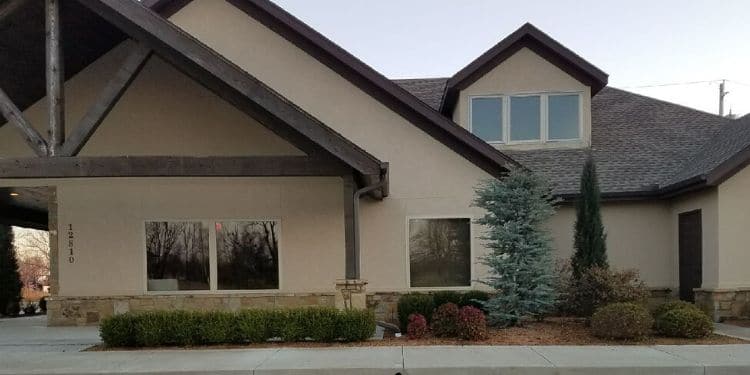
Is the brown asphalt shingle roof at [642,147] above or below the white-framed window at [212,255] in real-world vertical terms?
above

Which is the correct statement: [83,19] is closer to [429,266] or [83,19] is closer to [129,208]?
[129,208]

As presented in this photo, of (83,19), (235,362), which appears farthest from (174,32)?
(235,362)

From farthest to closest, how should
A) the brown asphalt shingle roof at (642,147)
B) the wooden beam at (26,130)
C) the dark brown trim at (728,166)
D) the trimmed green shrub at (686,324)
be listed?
the brown asphalt shingle roof at (642,147)
the dark brown trim at (728,166)
the wooden beam at (26,130)
the trimmed green shrub at (686,324)

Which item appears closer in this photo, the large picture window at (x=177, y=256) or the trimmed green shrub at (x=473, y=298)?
the trimmed green shrub at (x=473, y=298)

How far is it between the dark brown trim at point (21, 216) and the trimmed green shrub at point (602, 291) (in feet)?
46.7

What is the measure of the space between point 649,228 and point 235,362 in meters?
9.99

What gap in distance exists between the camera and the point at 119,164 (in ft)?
27.5

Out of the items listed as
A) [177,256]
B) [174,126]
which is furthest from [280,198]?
[174,126]

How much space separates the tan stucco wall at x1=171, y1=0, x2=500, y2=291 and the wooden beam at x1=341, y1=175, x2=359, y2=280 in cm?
244

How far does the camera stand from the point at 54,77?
8516 millimetres

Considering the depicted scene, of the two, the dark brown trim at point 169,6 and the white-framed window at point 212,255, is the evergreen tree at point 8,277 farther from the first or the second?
the dark brown trim at point 169,6

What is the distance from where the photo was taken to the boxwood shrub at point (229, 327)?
805 centimetres

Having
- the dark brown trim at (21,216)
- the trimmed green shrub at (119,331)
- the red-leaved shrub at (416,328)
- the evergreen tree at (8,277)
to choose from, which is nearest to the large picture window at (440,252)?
the red-leaved shrub at (416,328)

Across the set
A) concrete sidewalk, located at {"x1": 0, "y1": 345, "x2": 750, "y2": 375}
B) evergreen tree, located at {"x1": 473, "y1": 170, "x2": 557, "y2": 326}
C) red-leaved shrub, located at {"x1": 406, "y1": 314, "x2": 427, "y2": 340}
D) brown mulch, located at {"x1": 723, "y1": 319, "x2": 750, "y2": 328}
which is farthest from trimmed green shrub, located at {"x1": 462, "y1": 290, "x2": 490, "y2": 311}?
brown mulch, located at {"x1": 723, "y1": 319, "x2": 750, "y2": 328}
